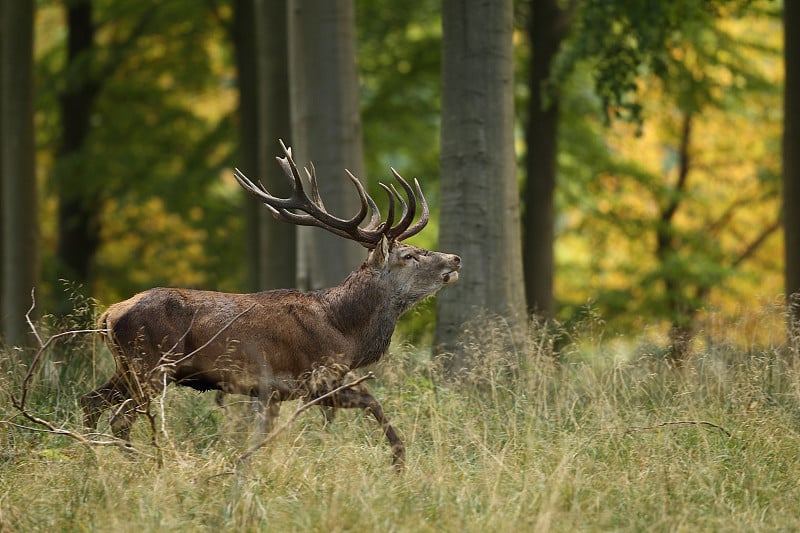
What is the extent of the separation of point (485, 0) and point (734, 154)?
43.8ft

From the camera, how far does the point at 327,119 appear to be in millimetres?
11445

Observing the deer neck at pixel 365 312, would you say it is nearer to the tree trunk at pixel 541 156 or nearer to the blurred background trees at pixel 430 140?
the blurred background trees at pixel 430 140

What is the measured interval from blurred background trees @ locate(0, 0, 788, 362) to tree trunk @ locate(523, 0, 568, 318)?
0.03 m

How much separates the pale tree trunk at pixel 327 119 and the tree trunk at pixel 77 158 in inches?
378

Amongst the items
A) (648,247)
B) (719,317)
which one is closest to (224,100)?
(648,247)

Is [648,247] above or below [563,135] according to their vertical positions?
below

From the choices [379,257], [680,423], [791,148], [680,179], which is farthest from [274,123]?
[680,179]

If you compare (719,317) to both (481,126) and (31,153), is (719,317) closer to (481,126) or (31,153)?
(481,126)

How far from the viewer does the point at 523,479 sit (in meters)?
6.36

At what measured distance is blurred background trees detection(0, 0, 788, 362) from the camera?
11.4 meters

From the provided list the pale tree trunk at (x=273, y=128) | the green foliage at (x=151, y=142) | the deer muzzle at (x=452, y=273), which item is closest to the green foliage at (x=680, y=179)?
the pale tree trunk at (x=273, y=128)

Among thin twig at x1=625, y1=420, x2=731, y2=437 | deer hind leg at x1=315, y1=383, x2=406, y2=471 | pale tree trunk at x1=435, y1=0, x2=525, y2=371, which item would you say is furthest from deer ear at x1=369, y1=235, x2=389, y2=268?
thin twig at x1=625, y1=420, x2=731, y2=437

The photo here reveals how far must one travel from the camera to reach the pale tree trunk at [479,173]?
9.88 metres

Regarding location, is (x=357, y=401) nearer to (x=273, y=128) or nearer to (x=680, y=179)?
(x=273, y=128)
